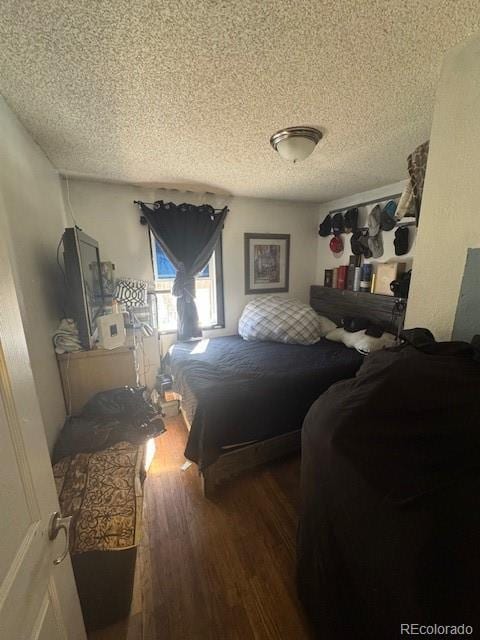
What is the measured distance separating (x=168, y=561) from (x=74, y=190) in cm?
298

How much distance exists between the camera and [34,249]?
1467 millimetres

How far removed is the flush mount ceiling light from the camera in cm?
153

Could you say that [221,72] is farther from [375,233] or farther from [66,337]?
[375,233]

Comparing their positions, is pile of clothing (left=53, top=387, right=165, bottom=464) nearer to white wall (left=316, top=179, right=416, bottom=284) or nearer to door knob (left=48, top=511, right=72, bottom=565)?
door knob (left=48, top=511, right=72, bottom=565)

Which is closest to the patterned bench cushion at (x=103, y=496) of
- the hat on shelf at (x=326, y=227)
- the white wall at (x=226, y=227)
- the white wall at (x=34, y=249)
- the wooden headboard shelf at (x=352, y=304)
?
the white wall at (x=34, y=249)

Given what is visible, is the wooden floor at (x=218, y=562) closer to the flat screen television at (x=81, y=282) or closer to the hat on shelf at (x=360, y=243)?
the flat screen television at (x=81, y=282)

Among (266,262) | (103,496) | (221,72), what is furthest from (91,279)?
(266,262)

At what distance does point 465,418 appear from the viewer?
1.99ft

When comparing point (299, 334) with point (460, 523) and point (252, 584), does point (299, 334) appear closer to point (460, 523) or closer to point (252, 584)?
point (252, 584)

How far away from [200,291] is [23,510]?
108 inches

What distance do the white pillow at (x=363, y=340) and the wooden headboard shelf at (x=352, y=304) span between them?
188 mm

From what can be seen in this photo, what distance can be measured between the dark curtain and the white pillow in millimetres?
1646

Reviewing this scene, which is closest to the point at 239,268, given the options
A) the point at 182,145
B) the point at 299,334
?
the point at 299,334

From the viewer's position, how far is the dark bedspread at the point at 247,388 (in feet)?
5.65
